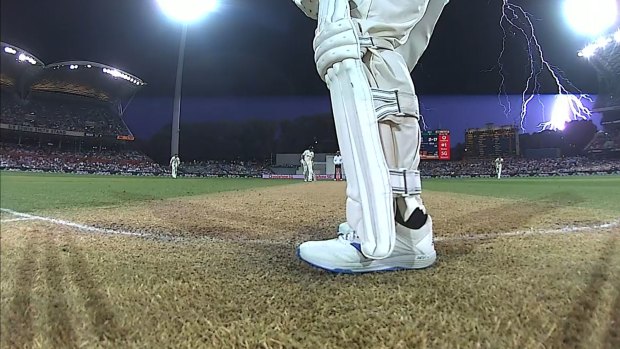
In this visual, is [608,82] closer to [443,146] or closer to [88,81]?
[88,81]

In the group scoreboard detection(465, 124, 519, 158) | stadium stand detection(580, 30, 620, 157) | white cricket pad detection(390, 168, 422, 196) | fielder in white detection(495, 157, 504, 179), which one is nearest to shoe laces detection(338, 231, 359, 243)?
white cricket pad detection(390, 168, 422, 196)

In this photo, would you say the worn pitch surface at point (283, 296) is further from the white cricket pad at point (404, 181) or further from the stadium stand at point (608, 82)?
the stadium stand at point (608, 82)

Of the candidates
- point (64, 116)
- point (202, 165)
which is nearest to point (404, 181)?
point (64, 116)

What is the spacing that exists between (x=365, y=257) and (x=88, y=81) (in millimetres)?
1252

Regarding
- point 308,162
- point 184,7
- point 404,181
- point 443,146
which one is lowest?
point 404,181

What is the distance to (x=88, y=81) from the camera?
119cm

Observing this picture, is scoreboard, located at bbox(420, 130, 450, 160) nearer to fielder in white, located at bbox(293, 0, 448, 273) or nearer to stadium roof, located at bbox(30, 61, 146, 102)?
stadium roof, located at bbox(30, 61, 146, 102)

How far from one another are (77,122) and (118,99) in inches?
19.1

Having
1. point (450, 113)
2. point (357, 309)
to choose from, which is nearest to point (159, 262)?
point (357, 309)

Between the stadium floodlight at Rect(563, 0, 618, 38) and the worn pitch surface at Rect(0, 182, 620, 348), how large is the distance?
1.93 metres

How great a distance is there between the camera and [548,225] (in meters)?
1.01

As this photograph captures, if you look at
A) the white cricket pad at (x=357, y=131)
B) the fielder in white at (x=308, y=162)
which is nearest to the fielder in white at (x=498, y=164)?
the fielder in white at (x=308, y=162)

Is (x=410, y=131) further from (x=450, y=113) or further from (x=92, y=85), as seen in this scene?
(x=450, y=113)

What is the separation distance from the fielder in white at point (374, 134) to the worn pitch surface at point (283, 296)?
0.15ft
